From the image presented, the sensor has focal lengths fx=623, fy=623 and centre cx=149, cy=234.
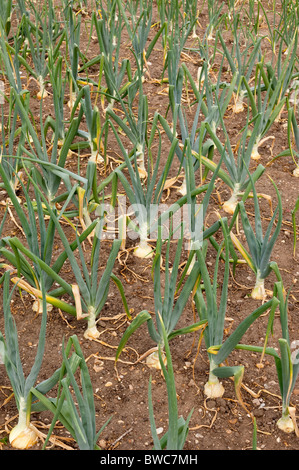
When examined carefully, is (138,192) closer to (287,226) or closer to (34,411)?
(287,226)

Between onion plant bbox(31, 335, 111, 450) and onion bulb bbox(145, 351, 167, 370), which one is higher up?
onion plant bbox(31, 335, 111, 450)

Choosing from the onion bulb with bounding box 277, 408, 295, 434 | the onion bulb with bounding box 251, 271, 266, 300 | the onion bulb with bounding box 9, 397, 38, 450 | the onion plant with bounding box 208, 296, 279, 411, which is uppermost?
the onion plant with bounding box 208, 296, 279, 411

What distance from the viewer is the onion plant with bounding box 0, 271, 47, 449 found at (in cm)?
150

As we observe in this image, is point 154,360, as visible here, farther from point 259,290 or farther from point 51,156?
point 51,156

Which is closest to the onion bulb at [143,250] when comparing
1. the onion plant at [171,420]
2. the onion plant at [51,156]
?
the onion plant at [51,156]

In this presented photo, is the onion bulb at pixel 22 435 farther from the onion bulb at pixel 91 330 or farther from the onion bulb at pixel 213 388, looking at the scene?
the onion bulb at pixel 213 388

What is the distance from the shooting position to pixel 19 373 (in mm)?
1523

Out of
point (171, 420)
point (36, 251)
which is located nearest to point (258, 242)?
point (36, 251)

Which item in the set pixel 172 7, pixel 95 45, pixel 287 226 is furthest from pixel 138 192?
pixel 95 45

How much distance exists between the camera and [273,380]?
1814 millimetres

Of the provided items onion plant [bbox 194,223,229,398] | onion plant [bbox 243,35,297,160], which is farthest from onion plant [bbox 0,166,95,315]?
onion plant [bbox 243,35,297,160]

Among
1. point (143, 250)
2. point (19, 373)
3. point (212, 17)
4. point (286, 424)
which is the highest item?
point (212, 17)

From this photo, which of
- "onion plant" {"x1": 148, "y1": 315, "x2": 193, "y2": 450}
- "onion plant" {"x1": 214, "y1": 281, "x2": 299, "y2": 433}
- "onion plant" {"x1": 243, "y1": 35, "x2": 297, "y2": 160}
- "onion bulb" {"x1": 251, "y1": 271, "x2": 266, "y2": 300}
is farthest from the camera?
"onion plant" {"x1": 243, "y1": 35, "x2": 297, "y2": 160}

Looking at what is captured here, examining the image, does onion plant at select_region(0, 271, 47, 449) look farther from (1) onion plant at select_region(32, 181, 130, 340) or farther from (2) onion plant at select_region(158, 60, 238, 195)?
(2) onion plant at select_region(158, 60, 238, 195)
